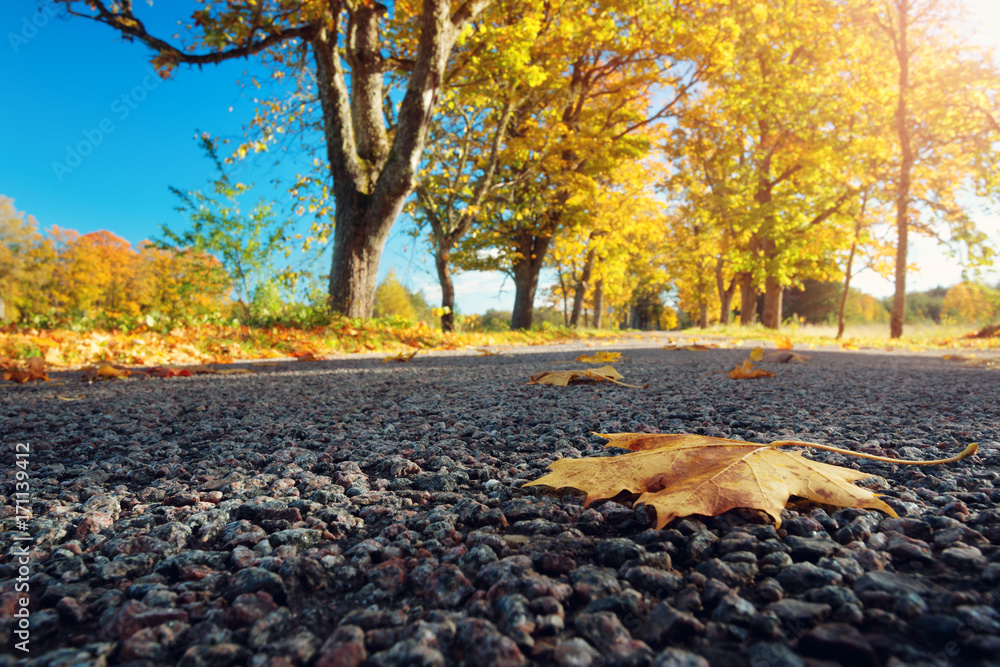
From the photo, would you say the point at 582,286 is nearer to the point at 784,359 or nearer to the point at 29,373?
the point at 784,359

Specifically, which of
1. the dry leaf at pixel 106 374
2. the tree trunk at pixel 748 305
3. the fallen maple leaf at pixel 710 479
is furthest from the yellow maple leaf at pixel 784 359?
the tree trunk at pixel 748 305

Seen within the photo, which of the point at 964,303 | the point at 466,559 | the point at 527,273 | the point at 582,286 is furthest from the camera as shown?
the point at 964,303

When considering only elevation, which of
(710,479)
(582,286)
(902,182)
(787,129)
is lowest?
(710,479)

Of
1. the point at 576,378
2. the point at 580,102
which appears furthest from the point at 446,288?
the point at 576,378

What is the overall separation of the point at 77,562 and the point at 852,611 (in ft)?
4.17

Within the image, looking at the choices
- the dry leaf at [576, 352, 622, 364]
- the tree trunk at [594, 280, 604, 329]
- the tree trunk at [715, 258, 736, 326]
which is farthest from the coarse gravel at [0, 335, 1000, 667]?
the tree trunk at [715, 258, 736, 326]

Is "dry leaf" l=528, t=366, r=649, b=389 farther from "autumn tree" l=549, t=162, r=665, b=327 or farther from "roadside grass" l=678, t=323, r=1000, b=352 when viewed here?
"autumn tree" l=549, t=162, r=665, b=327

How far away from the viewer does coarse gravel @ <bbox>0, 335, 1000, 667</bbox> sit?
2.06 feet

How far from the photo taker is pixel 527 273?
15.9m

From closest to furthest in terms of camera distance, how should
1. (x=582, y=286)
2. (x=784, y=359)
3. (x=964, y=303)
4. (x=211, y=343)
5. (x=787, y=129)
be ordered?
(x=784, y=359), (x=211, y=343), (x=787, y=129), (x=582, y=286), (x=964, y=303)

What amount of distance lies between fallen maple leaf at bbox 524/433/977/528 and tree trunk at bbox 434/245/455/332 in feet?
36.4

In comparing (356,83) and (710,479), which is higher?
(356,83)

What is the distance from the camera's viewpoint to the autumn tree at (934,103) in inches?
464

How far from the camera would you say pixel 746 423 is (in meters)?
1.87
